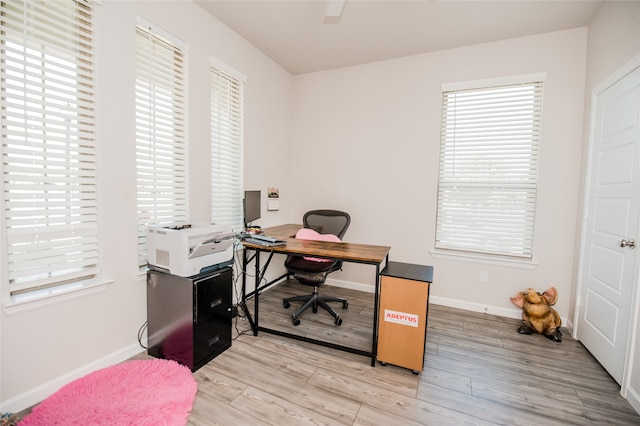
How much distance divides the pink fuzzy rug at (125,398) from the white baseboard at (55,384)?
0.05 meters

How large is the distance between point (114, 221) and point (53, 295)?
538 millimetres

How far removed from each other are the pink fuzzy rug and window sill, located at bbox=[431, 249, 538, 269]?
105 inches

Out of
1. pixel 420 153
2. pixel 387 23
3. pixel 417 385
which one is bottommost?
pixel 417 385

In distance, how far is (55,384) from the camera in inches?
65.7

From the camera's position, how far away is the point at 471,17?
249cm

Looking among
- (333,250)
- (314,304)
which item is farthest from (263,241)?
(314,304)

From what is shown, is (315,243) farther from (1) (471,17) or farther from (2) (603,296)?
(1) (471,17)

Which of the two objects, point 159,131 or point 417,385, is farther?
point 159,131

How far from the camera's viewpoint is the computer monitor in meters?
2.84

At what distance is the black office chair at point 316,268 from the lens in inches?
105

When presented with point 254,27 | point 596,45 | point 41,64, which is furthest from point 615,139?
point 41,64

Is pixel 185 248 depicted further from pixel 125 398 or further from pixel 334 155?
pixel 334 155

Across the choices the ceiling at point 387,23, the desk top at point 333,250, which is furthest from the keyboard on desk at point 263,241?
the ceiling at point 387,23

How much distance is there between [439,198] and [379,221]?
74cm
